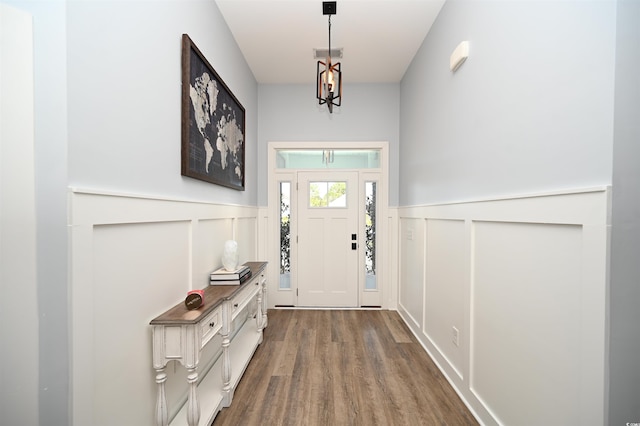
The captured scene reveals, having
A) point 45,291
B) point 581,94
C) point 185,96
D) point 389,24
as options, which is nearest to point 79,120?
point 45,291

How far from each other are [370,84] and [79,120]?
3412 millimetres

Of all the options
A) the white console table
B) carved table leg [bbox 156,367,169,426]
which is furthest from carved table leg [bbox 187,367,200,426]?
carved table leg [bbox 156,367,169,426]

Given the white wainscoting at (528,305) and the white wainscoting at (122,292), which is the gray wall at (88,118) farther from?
the white wainscoting at (528,305)

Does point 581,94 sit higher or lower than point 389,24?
lower

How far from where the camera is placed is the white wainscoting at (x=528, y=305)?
1000 mm

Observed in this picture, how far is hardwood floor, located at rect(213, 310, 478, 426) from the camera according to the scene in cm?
175

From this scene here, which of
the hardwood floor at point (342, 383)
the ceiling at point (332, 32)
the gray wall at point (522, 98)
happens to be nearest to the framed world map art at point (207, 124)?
the ceiling at point (332, 32)

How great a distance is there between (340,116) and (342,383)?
3.04m

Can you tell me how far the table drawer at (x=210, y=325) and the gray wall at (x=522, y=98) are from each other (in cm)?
174

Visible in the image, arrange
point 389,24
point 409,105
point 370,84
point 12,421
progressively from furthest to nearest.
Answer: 1. point 370,84
2. point 409,105
3. point 389,24
4. point 12,421

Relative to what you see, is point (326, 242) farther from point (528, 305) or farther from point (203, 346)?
point (528, 305)

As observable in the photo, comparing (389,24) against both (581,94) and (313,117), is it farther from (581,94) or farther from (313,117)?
(581,94)

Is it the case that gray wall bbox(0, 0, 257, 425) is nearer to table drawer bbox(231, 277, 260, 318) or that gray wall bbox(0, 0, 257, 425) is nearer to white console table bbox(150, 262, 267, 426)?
white console table bbox(150, 262, 267, 426)

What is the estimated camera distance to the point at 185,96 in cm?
168
